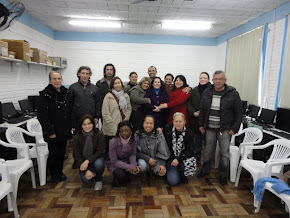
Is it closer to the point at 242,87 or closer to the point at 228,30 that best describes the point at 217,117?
the point at 242,87

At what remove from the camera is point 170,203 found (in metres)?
2.19

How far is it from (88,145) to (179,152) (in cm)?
119

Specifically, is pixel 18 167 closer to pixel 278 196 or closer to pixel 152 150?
pixel 152 150

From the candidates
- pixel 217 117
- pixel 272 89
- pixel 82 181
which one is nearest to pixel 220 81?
pixel 217 117

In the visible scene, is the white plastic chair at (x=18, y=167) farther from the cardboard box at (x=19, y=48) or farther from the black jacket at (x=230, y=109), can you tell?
the black jacket at (x=230, y=109)

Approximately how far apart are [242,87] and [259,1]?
Result: 1878 millimetres

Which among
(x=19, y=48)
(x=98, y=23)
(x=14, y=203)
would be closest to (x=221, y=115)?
(x=14, y=203)

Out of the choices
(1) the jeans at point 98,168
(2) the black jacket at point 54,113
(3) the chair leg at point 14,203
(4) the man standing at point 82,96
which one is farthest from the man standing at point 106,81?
(3) the chair leg at point 14,203

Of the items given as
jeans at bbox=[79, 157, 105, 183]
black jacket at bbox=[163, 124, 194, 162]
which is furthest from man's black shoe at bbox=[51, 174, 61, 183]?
black jacket at bbox=[163, 124, 194, 162]

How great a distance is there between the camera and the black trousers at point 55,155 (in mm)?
2457

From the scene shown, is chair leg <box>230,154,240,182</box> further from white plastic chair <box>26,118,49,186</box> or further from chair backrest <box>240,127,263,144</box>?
white plastic chair <box>26,118,49,186</box>

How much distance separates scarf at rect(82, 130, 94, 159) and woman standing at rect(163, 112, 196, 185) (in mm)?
974

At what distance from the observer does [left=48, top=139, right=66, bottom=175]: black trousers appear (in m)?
2.46

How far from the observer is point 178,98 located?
2.94 m
